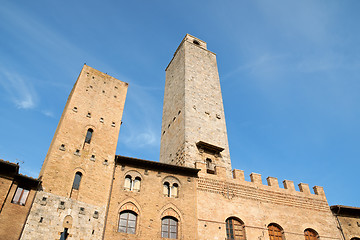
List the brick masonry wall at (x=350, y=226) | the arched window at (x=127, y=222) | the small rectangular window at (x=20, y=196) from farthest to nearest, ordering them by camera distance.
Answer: the brick masonry wall at (x=350, y=226) < the arched window at (x=127, y=222) < the small rectangular window at (x=20, y=196)

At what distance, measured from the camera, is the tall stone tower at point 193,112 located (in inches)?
824

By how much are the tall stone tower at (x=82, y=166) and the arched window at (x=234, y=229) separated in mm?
7023

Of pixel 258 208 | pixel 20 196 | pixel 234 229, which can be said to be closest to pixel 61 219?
pixel 20 196

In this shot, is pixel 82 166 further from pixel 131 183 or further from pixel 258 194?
pixel 258 194

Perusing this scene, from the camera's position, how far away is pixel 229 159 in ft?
71.5

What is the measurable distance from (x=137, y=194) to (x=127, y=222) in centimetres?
156

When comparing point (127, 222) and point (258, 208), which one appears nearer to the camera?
point (127, 222)

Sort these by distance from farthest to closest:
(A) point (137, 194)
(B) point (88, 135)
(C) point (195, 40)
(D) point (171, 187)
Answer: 1. (C) point (195, 40)
2. (B) point (88, 135)
3. (D) point (171, 187)
4. (A) point (137, 194)

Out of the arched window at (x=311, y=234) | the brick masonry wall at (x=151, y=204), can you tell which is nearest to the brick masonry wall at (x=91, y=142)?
the brick masonry wall at (x=151, y=204)

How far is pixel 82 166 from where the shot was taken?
15.3m

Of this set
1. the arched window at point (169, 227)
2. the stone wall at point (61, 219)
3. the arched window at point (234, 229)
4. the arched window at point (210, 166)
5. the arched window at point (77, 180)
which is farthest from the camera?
the arched window at point (210, 166)

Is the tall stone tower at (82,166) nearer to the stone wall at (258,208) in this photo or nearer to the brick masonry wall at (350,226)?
the stone wall at (258,208)

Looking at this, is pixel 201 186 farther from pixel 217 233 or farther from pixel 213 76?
pixel 213 76

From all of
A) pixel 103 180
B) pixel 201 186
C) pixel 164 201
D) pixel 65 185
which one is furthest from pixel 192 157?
pixel 65 185
